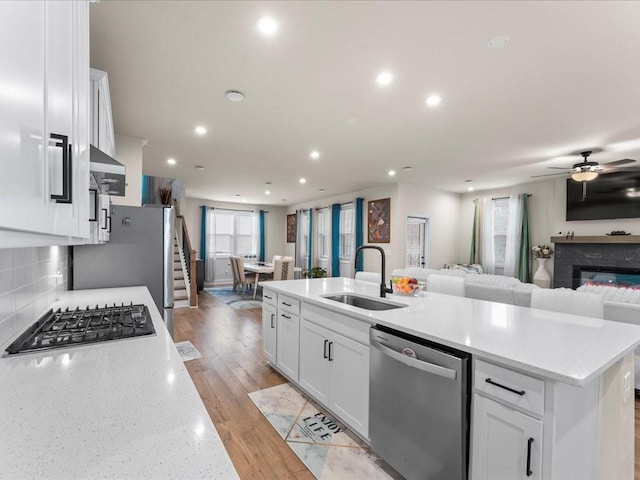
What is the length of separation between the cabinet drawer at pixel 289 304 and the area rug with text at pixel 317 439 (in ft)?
2.36

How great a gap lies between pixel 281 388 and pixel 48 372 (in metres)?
2.00

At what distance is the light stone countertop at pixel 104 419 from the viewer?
632 millimetres

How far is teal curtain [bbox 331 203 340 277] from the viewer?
783 cm

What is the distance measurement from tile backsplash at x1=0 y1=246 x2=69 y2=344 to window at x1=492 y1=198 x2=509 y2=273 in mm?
7595

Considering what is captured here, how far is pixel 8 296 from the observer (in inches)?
49.8

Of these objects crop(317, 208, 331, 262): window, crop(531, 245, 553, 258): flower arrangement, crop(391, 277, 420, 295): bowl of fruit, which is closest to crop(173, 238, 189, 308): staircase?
crop(317, 208, 331, 262): window

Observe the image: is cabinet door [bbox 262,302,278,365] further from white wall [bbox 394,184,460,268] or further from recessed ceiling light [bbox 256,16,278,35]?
white wall [bbox 394,184,460,268]

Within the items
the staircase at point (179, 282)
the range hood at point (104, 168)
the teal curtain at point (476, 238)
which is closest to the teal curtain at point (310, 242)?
the staircase at point (179, 282)

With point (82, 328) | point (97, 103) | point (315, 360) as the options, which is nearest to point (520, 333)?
point (315, 360)

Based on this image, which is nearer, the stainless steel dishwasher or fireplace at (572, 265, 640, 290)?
the stainless steel dishwasher

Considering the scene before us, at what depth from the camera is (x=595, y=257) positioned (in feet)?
17.5

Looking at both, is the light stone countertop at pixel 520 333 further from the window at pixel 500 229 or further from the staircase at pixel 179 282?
the window at pixel 500 229

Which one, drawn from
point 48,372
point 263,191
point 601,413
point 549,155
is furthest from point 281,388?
point 263,191

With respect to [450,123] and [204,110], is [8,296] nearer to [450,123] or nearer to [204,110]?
[204,110]
